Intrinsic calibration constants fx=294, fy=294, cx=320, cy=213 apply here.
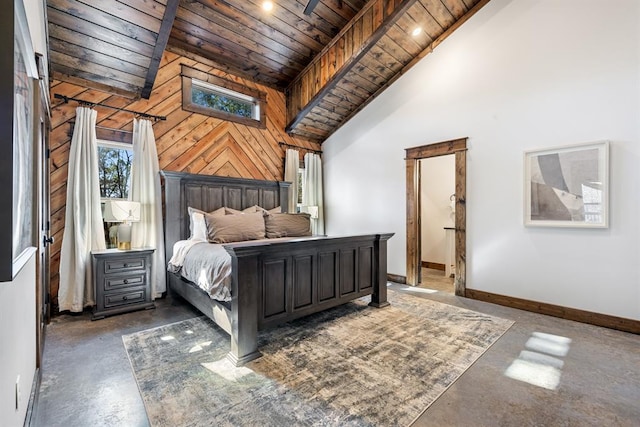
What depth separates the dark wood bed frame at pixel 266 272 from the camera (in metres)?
2.35

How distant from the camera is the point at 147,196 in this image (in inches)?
152

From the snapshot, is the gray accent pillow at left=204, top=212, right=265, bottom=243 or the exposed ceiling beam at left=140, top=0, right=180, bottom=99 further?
the gray accent pillow at left=204, top=212, right=265, bottom=243

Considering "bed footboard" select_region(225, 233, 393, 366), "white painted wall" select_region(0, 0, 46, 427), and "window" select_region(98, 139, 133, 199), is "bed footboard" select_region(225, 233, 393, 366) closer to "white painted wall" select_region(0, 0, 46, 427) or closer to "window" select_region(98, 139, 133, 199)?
"white painted wall" select_region(0, 0, 46, 427)

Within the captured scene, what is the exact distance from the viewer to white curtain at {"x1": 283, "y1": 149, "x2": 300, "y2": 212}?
5.52 metres

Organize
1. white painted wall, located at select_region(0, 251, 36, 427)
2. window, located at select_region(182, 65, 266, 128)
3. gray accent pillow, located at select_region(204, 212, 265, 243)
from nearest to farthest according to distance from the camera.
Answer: white painted wall, located at select_region(0, 251, 36, 427)
gray accent pillow, located at select_region(204, 212, 265, 243)
window, located at select_region(182, 65, 266, 128)

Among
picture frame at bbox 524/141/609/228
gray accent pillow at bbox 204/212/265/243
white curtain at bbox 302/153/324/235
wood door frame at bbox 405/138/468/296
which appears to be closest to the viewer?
picture frame at bbox 524/141/609/228

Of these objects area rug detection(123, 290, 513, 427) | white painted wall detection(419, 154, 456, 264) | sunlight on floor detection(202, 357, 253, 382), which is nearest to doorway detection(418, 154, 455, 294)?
white painted wall detection(419, 154, 456, 264)

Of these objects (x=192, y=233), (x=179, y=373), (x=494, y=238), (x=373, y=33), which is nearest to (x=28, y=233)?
(x=179, y=373)

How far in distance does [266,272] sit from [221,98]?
3.47m

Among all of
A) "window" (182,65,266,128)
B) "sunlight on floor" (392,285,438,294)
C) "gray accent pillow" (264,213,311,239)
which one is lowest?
"sunlight on floor" (392,285,438,294)

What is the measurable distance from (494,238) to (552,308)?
99 cm

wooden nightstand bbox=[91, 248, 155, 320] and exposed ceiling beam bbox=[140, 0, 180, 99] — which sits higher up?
exposed ceiling beam bbox=[140, 0, 180, 99]

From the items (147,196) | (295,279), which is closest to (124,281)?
(147,196)

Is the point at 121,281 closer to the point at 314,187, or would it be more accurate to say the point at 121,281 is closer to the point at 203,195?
the point at 203,195
